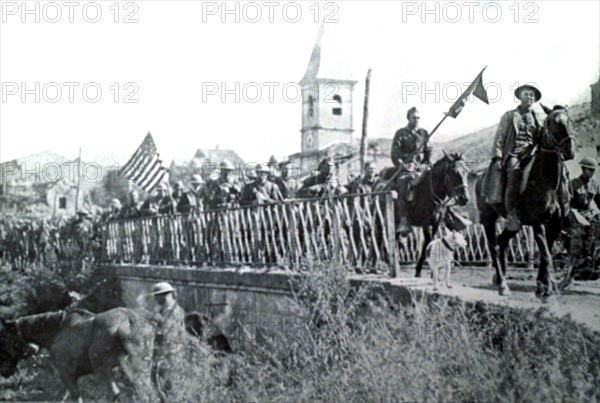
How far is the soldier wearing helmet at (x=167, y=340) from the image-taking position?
9578 millimetres

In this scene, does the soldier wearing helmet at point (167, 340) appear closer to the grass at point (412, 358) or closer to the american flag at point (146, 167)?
the grass at point (412, 358)

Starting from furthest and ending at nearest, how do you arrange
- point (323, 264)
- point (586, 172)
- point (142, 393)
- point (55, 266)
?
point (55, 266) → point (142, 393) → point (323, 264) → point (586, 172)

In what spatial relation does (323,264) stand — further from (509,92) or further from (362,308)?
(509,92)

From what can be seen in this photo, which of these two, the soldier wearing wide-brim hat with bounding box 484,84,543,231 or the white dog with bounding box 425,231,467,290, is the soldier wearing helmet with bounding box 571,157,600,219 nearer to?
the soldier wearing wide-brim hat with bounding box 484,84,543,231

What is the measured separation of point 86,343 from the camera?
37.0 feet

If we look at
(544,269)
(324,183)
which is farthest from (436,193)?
(324,183)

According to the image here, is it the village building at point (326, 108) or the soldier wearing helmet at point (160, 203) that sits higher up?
the village building at point (326, 108)

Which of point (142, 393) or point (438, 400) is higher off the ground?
point (438, 400)

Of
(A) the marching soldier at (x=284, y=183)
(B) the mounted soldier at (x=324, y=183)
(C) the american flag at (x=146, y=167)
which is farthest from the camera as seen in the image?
(C) the american flag at (x=146, y=167)

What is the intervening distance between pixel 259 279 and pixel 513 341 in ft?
16.0

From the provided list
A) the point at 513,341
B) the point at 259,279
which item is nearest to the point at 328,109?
the point at 259,279

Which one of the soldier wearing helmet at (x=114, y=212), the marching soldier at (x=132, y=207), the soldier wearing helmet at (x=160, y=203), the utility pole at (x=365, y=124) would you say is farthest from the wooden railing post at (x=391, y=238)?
the soldier wearing helmet at (x=114, y=212)

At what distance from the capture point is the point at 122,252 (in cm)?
1820

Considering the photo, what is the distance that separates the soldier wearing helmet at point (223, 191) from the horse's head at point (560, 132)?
7428mm
